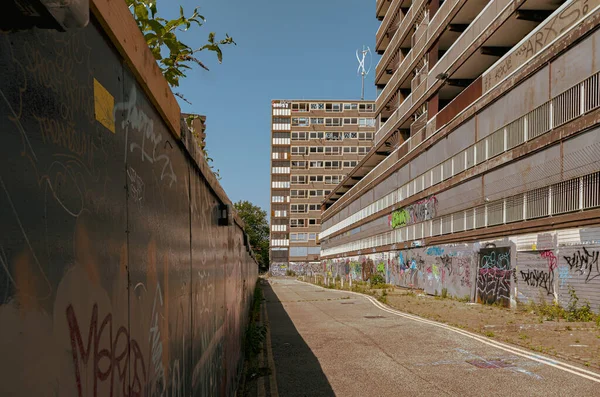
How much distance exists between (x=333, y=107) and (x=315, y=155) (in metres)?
11.6

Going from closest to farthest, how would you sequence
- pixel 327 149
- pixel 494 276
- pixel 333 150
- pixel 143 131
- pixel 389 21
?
pixel 143 131 → pixel 494 276 → pixel 389 21 → pixel 333 150 → pixel 327 149

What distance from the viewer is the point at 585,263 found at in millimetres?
17016

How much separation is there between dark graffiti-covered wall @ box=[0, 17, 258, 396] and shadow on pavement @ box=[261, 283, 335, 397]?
567 centimetres

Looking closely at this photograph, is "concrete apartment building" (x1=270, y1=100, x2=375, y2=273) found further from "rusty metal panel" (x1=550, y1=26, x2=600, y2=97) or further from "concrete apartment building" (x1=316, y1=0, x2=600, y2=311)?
"rusty metal panel" (x1=550, y1=26, x2=600, y2=97)

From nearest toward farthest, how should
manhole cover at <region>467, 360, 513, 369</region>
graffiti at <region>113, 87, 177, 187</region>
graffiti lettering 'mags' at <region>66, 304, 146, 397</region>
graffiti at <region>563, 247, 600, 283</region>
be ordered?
graffiti lettering 'mags' at <region>66, 304, 146, 397</region>
graffiti at <region>113, 87, 177, 187</region>
manhole cover at <region>467, 360, 513, 369</region>
graffiti at <region>563, 247, 600, 283</region>

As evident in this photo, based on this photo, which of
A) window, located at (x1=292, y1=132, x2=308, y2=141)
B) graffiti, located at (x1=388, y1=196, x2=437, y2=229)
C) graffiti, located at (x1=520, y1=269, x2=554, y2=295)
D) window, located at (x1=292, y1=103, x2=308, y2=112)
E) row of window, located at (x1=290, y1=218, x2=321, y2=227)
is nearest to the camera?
graffiti, located at (x1=520, y1=269, x2=554, y2=295)

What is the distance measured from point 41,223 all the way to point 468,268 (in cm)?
2753

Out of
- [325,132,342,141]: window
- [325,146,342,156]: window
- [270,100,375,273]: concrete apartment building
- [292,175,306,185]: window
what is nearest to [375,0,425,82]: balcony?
[325,146,342,156]: window

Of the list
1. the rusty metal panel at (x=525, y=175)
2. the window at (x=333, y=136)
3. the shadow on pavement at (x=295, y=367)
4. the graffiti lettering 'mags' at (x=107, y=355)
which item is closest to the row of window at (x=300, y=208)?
the window at (x=333, y=136)

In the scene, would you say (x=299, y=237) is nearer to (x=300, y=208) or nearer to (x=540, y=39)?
(x=300, y=208)

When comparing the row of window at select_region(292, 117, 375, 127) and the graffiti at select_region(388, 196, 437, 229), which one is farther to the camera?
the row of window at select_region(292, 117, 375, 127)

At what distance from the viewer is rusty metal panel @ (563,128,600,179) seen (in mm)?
17078

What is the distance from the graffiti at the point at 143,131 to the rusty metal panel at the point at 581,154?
17.8m

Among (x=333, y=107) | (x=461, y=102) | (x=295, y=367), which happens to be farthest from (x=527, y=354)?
(x=333, y=107)
